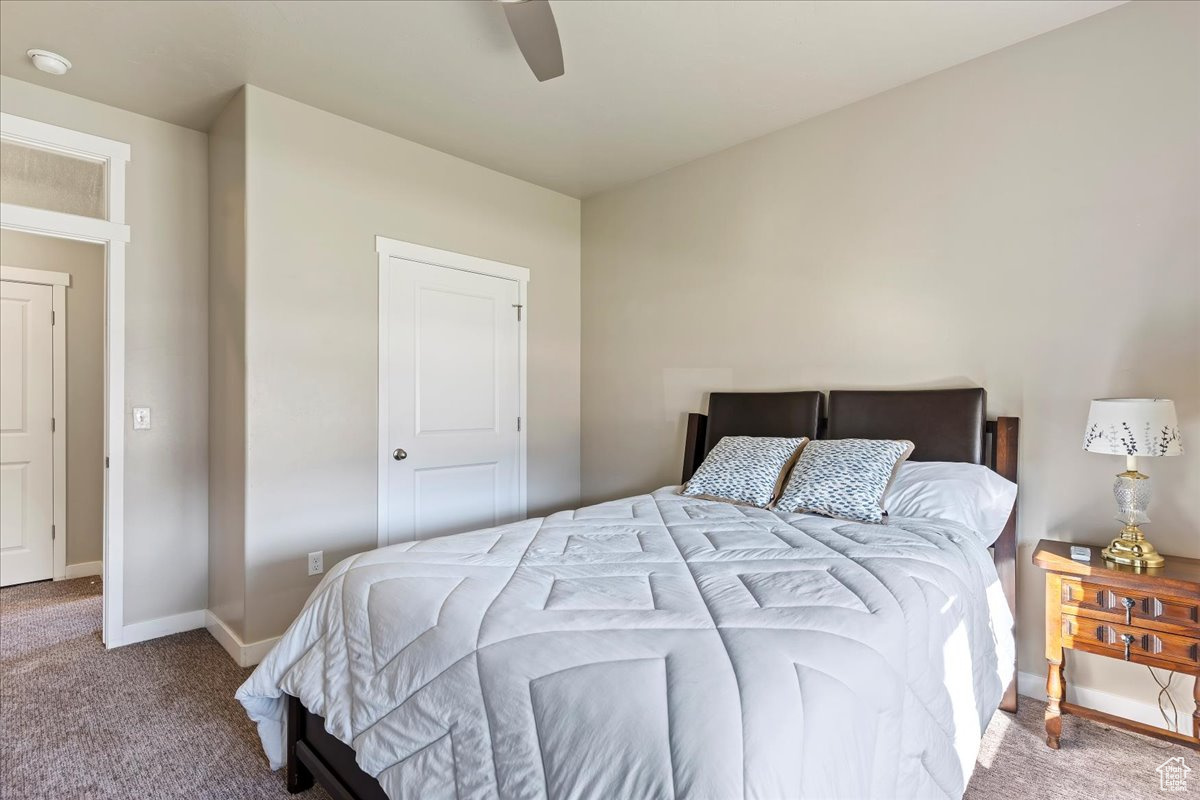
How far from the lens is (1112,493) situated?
2.18m

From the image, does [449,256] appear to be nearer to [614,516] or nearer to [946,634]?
[614,516]

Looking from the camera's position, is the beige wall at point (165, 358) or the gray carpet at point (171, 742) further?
the beige wall at point (165, 358)

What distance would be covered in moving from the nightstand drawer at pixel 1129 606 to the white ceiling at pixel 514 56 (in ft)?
6.92

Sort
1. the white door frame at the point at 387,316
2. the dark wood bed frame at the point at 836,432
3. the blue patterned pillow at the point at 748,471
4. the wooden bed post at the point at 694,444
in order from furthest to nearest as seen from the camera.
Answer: the wooden bed post at the point at 694,444
the white door frame at the point at 387,316
the blue patterned pillow at the point at 748,471
the dark wood bed frame at the point at 836,432

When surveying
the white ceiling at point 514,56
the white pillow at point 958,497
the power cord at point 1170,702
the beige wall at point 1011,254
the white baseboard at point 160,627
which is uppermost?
the white ceiling at point 514,56

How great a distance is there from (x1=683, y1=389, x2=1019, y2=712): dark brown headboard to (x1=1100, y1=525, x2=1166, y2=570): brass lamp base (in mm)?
345

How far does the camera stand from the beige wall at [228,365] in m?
2.73

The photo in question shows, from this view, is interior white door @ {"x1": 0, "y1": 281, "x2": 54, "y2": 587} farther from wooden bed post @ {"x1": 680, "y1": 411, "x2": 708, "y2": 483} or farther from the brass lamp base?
the brass lamp base

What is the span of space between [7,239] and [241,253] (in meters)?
2.42

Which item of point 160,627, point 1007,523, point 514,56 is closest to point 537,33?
point 514,56

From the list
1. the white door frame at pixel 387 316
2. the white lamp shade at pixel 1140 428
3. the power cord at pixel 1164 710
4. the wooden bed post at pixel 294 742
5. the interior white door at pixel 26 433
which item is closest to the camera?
the wooden bed post at pixel 294 742

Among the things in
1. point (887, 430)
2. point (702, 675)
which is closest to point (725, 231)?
point (887, 430)

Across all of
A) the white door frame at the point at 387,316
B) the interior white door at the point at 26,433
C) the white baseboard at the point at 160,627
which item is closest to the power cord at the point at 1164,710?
the white door frame at the point at 387,316

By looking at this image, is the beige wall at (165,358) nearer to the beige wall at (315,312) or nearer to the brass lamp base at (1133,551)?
the beige wall at (315,312)
